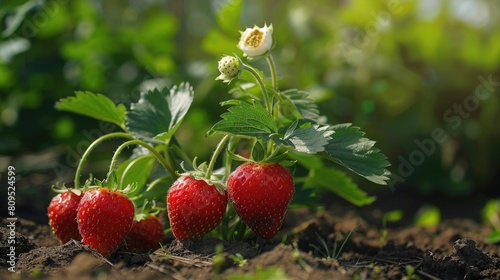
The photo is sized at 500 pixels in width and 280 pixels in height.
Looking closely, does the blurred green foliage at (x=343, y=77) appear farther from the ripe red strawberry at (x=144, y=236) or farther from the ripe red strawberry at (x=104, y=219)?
the ripe red strawberry at (x=104, y=219)

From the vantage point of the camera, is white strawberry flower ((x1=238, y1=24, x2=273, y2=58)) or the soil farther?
white strawberry flower ((x1=238, y1=24, x2=273, y2=58))

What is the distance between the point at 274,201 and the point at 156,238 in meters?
0.37

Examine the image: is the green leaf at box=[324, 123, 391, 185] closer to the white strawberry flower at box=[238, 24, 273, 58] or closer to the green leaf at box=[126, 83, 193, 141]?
the white strawberry flower at box=[238, 24, 273, 58]

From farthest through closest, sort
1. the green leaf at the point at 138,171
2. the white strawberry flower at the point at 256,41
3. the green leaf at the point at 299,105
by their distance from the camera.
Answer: the green leaf at the point at 138,171 → the green leaf at the point at 299,105 → the white strawberry flower at the point at 256,41

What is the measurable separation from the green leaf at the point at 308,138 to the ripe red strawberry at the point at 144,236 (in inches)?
18.6

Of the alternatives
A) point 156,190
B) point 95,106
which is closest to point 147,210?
point 156,190

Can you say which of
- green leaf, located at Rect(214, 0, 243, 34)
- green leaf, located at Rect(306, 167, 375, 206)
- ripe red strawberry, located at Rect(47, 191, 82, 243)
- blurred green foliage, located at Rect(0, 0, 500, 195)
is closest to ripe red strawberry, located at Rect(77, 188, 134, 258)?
ripe red strawberry, located at Rect(47, 191, 82, 243)

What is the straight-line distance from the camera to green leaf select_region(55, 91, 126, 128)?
6.08 ft

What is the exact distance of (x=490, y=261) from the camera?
5.45 ft

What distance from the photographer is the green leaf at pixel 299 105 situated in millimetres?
1779

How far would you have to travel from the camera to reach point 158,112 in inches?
74.3

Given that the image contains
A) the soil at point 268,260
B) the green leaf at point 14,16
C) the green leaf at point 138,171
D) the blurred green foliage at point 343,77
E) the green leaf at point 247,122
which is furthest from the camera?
the blurred green foliage at point 343,77

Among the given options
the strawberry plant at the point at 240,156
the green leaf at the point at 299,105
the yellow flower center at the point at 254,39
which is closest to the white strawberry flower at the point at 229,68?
the strawberry plant at the point at 240,156

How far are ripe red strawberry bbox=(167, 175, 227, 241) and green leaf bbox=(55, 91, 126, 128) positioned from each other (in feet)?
1.09
